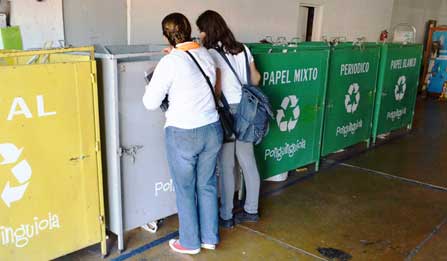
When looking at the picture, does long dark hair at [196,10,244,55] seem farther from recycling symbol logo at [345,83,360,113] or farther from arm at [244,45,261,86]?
recycling symbol logo at [345,83,360,113]

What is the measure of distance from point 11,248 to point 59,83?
0.83 metres

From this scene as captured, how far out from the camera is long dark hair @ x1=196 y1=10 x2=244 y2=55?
2.42 metres

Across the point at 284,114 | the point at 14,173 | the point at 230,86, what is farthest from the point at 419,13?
the point at 14,173

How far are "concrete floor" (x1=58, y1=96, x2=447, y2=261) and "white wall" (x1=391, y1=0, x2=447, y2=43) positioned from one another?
193 inches

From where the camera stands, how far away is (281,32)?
5594 millimetres

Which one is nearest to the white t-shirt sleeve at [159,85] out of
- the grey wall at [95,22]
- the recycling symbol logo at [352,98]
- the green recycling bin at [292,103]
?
the green recycling bin at [292,103]

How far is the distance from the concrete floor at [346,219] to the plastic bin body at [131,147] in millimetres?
254

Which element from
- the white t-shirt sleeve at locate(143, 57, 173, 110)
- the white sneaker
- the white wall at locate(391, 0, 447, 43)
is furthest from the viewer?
the white wall at locate(391, 0, 447, 43)

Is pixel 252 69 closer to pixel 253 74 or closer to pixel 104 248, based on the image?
pixel 253 74

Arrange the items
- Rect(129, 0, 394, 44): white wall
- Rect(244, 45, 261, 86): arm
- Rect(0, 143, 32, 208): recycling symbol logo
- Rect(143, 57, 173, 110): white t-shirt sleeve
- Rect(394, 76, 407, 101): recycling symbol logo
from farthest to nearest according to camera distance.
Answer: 1. Rect(394, 76, 407, 101): recycling symbol logo
2. Rect(129, 0, 394, 44): white wall
3. Rect(244, 45, 261, 86): arm
4. Rect(143, 57, 173, 110): white t-shirt sleeve
5. Rect(0, 143, 32, 208): recycling symbol logo

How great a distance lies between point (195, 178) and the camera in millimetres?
2365

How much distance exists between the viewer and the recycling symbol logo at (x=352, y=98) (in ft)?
13.8

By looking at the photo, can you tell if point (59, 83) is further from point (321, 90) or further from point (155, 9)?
point (321, 90)

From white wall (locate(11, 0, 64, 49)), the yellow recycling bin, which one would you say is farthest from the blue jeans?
white wall (locate(11, 0, 64, 49))
